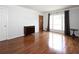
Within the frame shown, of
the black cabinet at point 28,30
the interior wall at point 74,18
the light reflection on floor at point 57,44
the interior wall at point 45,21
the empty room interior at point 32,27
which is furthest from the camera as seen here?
the interior wall at point 45,21

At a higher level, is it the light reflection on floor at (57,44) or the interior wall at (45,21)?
the interior wall at (45,21)

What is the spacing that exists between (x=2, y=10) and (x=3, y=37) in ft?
5.16

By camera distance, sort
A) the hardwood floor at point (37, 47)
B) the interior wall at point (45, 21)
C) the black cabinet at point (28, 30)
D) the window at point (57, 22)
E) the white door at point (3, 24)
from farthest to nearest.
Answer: the interior wall at point (45, 21) < the window at point (57, 22) < the black cabinet at point (28, 30) < the white door at point (3, 24) < the hardwood floor at point (37, 47)

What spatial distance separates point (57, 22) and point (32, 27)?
2.80 metres

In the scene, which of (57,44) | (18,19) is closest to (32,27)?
(18,19)

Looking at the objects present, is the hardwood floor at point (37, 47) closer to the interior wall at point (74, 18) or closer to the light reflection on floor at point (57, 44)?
the light reflection on floor at point (57, 44)

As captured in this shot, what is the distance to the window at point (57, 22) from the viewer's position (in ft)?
28.9

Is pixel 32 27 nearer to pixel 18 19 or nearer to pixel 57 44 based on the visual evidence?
pixel 18 19

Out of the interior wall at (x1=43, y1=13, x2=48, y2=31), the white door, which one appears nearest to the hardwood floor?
the white door

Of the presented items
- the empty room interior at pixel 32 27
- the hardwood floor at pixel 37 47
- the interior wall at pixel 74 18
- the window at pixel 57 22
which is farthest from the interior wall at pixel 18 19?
the interior wall at pixel 74 18

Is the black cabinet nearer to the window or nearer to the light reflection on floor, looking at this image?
the light reflection on floor

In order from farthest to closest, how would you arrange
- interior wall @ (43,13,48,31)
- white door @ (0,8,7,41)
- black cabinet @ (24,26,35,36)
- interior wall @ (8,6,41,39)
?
interior wall @ (43,13,48,31) → black cabinet @ (24,26,35,36) → interior wall @ (8,6,41,39) → white door @ (0,8,7,41)

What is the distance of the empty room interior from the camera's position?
470 centimetres
